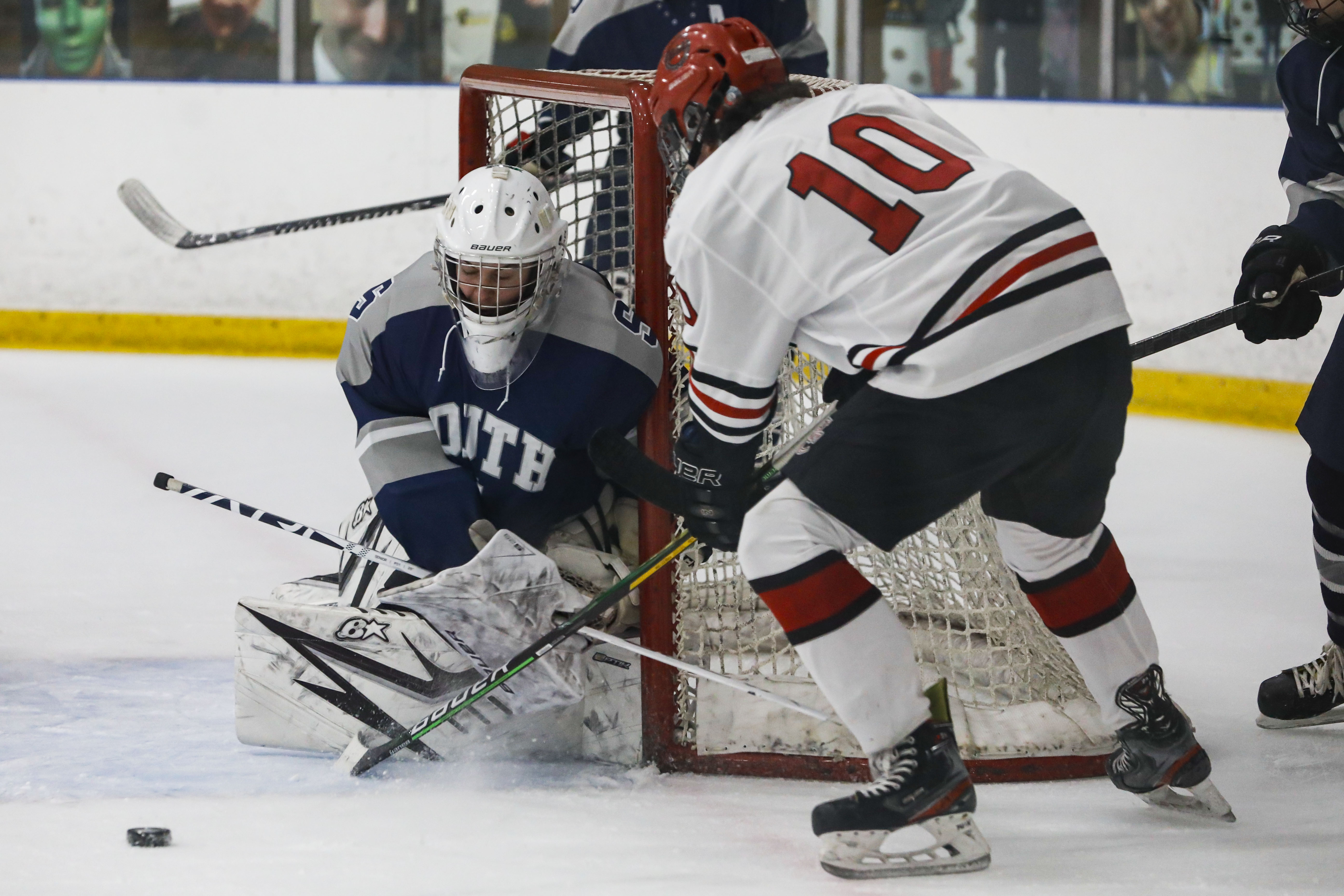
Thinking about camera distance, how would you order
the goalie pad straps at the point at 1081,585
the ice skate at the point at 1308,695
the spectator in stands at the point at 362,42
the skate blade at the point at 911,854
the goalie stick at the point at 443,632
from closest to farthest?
the skate blade at the point at 911,854 < the goalie pad straps at the point at 1081,585 < the goalie stick at the point at 443,632 < the ice skate at the point at 1308,695 < the spectator in stands at the point at 362,42

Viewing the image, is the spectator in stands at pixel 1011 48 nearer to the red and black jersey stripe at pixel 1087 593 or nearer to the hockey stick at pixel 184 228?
the hockey stick at pixel 184 228

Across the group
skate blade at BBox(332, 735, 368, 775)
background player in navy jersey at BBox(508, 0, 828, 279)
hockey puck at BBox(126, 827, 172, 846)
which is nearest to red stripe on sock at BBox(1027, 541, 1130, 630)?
skate blade at BBox(332, 735, 368, 775)

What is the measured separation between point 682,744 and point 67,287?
14.7ft

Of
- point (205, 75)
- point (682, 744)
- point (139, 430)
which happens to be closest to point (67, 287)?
point (205, 75)

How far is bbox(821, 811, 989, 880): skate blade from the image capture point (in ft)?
5.65

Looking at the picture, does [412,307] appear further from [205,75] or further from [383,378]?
[205,75]

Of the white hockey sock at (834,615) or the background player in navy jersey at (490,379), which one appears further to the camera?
the background player in navy jersey at (490,379)

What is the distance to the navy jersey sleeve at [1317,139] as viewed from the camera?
2.16 m

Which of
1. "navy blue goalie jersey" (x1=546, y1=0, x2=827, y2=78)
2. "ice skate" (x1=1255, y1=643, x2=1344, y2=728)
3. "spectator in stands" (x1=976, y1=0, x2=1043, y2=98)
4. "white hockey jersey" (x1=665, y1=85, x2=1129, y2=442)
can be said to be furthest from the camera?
"spectator in stands" (x1=976, y1=0, x2=1043, y2=98)

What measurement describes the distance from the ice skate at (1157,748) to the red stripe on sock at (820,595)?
0.41 metres

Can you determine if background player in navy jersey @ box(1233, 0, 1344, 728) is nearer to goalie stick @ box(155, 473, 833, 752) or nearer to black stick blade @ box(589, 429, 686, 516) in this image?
goalie stick @ box(155, 473, 833, 752)

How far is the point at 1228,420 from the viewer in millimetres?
4766

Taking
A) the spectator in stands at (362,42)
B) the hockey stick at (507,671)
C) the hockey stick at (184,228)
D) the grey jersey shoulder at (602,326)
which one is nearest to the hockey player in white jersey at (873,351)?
the hockey stick at (507,671)

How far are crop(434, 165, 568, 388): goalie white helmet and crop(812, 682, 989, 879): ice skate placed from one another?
73 cm
